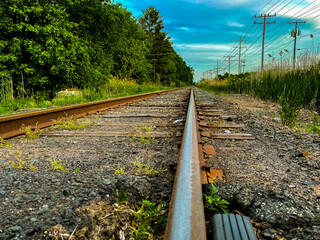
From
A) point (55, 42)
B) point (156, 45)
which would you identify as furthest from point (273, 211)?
point (156, 45)

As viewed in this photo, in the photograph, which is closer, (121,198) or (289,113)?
(121,198)

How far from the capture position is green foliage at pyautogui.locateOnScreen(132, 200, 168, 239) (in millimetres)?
1005

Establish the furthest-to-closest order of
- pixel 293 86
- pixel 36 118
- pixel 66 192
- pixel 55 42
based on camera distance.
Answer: pixel 55 42 → pixel 293 86 → pixel 36 118 → pixel 66 192

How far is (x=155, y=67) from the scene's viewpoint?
4253cm

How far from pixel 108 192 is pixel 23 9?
50.2 feet

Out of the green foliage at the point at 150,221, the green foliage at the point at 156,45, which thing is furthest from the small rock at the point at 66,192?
the green foliage at the point at 156,45

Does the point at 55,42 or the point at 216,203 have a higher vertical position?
the point at 55,42

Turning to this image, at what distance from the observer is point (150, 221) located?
43.7 inches

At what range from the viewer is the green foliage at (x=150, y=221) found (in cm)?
100

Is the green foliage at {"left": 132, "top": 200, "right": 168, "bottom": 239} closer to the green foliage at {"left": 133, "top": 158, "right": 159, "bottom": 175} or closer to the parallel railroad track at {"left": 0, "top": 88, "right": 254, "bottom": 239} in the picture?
the parallel railroad track at {"left": 0, "top": 88, "right": 254, "bottom": 239}

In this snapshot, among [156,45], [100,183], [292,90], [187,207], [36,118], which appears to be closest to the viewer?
[187,207]

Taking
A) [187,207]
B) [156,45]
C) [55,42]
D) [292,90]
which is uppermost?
[156,45]

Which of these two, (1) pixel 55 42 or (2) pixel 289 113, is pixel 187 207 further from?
(1) pixel 55 42

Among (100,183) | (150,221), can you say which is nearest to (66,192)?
(100,183)
